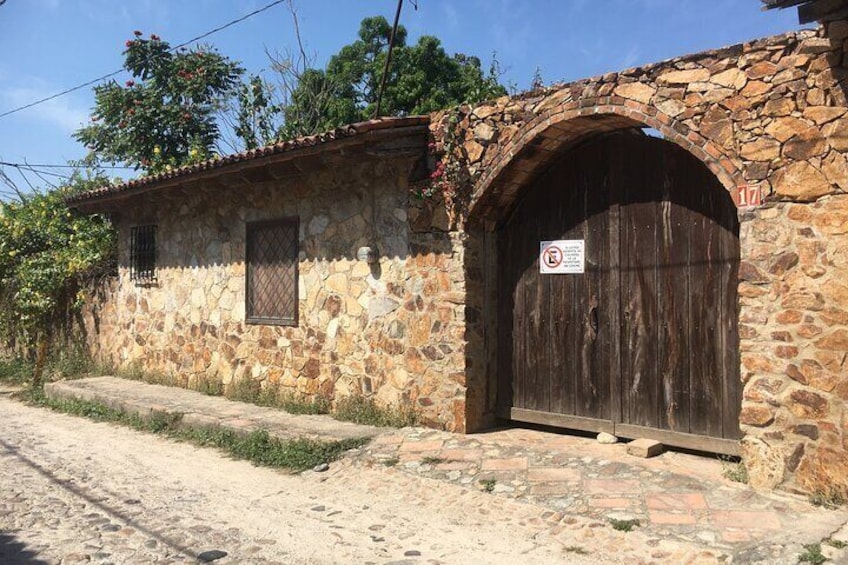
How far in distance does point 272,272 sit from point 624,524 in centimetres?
537

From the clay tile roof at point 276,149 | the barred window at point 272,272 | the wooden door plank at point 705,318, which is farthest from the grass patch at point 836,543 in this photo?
the barred window at point 272,272

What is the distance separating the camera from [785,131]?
4375 mm

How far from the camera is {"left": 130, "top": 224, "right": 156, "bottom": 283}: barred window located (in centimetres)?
996

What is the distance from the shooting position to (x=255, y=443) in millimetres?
6105

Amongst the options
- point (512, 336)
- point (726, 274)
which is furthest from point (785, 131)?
point (512, 336)

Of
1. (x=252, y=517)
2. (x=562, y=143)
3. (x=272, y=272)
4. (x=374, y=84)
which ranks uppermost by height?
(x=374, y=84)

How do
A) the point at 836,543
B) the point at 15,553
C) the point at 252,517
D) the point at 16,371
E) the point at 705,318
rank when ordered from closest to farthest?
the point at 836,543 < the point at 15,553 < the point at 252,517 < the point at 705,318 < the point at 16,371

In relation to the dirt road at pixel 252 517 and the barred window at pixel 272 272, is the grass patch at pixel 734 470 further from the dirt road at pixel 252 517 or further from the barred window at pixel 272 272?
the barred window at pixel 272 272

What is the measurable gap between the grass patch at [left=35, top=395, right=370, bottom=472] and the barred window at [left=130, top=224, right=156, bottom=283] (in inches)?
113

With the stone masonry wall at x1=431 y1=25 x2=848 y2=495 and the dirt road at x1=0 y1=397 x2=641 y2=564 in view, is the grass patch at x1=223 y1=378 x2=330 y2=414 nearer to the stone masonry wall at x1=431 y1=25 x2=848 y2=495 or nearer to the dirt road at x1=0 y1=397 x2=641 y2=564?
the dirt road at x1=0 y1=397 x2=641 y2=564

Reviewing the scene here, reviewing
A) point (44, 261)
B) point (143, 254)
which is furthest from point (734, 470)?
point (44, 261)

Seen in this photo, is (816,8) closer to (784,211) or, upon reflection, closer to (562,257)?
(784,211)

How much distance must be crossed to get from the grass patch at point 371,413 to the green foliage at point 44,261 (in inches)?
245

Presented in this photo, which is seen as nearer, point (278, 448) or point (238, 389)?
point (278, 448)
